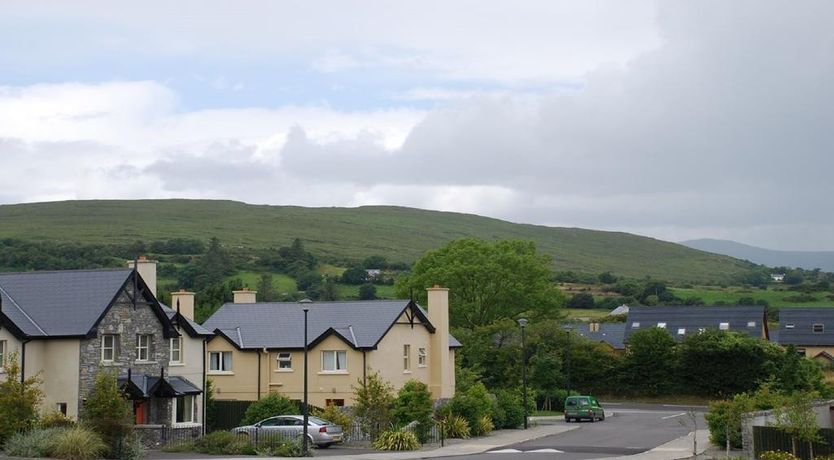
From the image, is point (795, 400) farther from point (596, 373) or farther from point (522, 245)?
point (522, 245)

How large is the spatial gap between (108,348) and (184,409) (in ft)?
18.8

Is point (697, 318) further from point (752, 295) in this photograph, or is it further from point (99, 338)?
point (99, 338)

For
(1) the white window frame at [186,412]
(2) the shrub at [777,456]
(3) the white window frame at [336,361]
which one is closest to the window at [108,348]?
(1) the white window frame at [186,412]

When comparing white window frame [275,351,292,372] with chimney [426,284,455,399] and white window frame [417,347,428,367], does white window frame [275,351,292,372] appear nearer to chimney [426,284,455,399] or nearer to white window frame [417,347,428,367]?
white window frame [417,347,428,367]

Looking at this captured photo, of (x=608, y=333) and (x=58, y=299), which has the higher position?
(x=58, y=299)

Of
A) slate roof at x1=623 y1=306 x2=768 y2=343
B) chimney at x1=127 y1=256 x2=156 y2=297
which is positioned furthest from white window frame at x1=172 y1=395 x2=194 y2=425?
slate roof at x1=623 y1=306 x2=768 y2=343

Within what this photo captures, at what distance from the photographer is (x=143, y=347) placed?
49250 mm

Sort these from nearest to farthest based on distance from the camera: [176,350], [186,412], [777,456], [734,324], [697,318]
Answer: [777,456], [186,412], [176,350], [734,324], [697,318]

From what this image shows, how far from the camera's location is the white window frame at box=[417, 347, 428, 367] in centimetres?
6183

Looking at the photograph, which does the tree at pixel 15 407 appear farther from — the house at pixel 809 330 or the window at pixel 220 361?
the house at pixel 809 330

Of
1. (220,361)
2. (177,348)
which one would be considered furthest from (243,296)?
(177,348)

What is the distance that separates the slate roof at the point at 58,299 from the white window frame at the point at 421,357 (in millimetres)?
19510

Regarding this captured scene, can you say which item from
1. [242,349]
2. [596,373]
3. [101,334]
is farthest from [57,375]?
[596,373]

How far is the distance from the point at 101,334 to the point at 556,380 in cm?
4175
